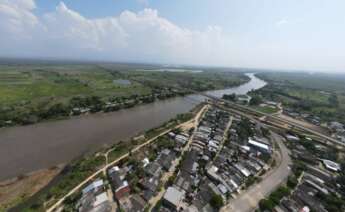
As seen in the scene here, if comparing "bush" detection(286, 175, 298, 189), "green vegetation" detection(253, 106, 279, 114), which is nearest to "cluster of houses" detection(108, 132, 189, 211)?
"bush" detection(286, 175, 298, 189)

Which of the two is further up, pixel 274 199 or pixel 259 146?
pixel 259 146

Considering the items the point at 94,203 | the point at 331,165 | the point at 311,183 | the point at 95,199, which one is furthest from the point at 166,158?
the point at 331,165

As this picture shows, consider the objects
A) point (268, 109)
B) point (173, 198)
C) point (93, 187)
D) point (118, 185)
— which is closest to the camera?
point (173, 198)

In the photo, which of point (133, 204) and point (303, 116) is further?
point (303, 116)

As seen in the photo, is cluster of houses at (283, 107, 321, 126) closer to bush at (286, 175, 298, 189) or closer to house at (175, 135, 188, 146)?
bush at (286, 175, 298, 189)

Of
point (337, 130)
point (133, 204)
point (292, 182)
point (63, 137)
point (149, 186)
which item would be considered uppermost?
point (149, 186)

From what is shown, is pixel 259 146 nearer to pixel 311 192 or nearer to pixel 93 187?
pixel 311 192

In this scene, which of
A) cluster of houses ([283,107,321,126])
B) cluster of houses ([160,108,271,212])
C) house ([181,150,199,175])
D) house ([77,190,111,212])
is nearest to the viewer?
house ([77,190,111,212])
